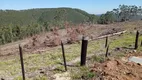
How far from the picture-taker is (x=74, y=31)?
2339 cm

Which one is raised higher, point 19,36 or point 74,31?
point 74,31

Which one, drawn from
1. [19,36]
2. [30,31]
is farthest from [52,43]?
[30,31]

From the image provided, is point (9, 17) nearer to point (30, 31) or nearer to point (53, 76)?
point (30, 31)

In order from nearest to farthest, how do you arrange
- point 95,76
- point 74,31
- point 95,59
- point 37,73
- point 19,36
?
point 95,76 < point 37,73 < point 95,59 < point 74,31 < point 19,36

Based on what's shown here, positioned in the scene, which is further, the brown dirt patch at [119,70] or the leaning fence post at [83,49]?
the leaning fence post at [83,49]

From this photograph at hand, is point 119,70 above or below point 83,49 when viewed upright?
below

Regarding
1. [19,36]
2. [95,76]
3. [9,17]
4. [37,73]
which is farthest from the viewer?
[9,17]

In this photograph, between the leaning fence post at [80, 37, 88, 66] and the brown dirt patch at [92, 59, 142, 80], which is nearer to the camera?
the brown dirt patch at [92, 59, 142, 80]

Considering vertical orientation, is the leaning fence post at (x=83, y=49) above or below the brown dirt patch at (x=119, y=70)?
above

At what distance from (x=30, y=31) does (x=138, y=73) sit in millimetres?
53723

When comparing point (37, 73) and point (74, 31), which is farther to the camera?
point (74, 31)

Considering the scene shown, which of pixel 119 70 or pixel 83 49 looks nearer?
pixel 119 70

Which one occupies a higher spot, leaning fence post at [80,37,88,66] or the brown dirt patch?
leaning fence post at [80,37,88,66]

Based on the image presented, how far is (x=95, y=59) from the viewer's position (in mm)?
10039
